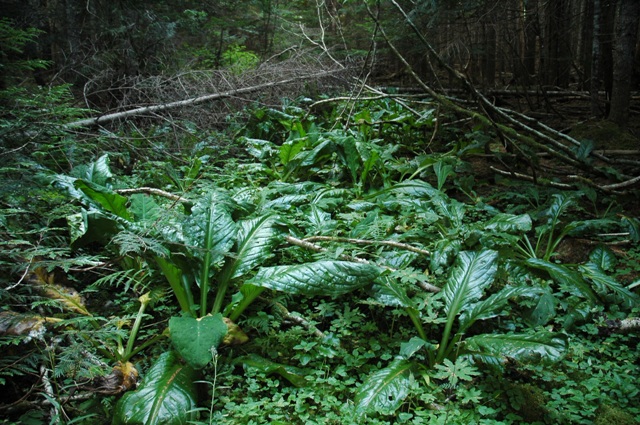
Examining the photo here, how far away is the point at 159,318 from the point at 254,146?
3.20m

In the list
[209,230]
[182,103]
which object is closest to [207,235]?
[209,230]

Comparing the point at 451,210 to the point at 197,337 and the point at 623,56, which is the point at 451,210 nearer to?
the point at 197,337

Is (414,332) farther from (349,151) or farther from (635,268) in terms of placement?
(349,151)

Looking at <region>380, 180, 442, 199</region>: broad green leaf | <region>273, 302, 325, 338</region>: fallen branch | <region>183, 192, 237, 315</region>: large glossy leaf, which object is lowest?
<region>273, 302, 325, 338</region>: fallen branch

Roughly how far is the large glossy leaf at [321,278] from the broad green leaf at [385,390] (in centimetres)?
43

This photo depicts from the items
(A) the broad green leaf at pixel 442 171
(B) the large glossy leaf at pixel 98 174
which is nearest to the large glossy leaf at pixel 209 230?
(B) the large glossy leaf at pixel 98 174

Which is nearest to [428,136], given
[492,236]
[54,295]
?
[492,236]

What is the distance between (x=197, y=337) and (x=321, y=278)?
0.63 metres

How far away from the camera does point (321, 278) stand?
Result: 2023 millimetres

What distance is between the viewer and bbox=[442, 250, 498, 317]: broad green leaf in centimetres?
208

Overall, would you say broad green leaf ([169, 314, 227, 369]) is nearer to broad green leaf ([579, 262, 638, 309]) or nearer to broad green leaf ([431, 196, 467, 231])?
broad green leaf ([431, 196, 467, 231])

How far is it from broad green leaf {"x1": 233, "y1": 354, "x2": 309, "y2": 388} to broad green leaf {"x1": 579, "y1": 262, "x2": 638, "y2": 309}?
167 cm

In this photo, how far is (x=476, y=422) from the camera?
1606mm

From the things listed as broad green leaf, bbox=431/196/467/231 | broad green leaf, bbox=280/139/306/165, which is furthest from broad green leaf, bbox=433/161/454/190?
broad green leaf, bbox=280/139/306/165
